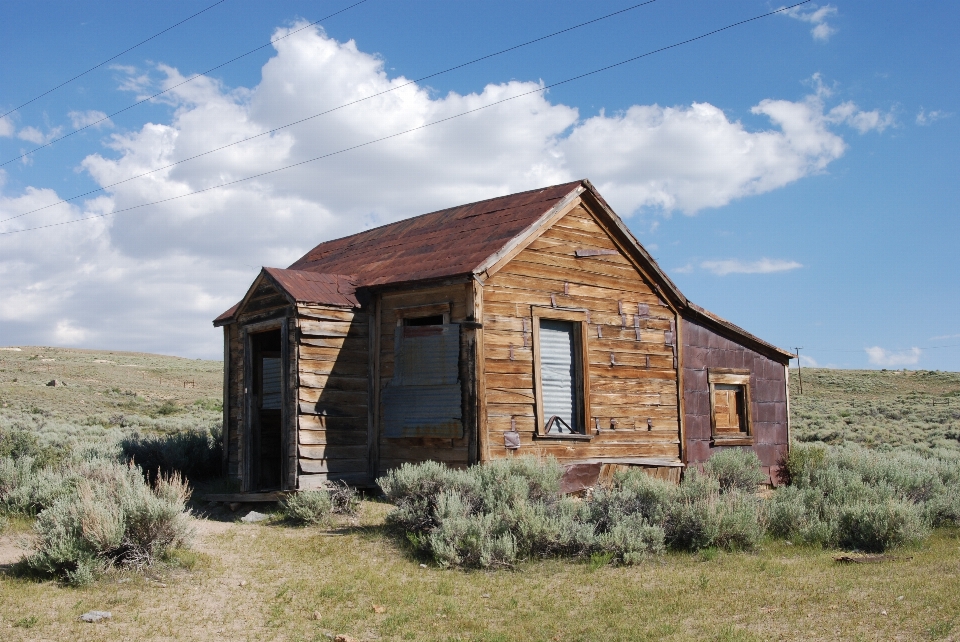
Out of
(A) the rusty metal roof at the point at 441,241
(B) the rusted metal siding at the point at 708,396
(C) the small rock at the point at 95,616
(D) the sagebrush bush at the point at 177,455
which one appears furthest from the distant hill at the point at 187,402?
(C) the small rock at the point at 95,616

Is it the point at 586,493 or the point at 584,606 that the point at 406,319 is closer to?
the point at 586,493

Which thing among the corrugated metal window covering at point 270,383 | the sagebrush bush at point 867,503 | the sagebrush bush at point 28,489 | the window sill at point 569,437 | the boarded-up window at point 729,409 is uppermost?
the corrugated metal window covering at point 270,383

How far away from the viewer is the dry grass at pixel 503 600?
20.8ft

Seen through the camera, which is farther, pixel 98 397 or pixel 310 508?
pixel 98 397

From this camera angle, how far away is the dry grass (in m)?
6.35

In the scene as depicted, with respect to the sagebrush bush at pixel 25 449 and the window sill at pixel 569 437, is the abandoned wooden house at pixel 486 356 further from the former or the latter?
the sagebrush bush at pixel 25 449

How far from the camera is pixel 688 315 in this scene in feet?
47.2

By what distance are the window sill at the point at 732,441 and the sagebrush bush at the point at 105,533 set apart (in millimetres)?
9017

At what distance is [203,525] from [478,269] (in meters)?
4.77

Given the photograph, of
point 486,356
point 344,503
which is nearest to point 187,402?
point 344,503

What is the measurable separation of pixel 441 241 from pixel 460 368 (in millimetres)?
Result: 2885

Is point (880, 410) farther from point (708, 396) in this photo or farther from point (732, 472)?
point (732, 472)

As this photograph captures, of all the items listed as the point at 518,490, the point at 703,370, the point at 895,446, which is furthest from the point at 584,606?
the point at 895,446

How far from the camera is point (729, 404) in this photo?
14.9 metres
